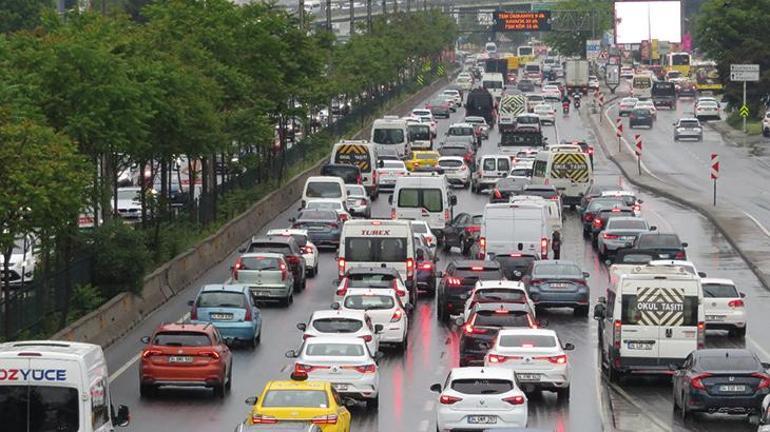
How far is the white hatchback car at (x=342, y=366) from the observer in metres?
35.4

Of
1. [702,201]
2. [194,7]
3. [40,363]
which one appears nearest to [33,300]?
[40,363]

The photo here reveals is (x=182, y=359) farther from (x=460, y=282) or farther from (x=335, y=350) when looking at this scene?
(x=460, y=282)

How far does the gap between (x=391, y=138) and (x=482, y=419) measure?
218 ft

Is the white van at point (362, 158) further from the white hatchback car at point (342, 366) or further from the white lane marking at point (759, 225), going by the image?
the white hatchback car at point (342, 366)

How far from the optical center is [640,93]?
176625 mm

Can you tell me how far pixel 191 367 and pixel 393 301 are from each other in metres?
8.41

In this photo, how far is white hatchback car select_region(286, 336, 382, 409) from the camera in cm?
3541

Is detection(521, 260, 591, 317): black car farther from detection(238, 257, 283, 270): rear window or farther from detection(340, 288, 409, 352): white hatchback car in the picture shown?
detection(238, 257, 283, 270): rear window

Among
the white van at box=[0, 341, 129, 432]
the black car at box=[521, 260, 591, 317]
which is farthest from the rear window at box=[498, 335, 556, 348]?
the white van at box=[0, 341, 129, 432]

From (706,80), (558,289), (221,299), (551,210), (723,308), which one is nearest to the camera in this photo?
(221,299)

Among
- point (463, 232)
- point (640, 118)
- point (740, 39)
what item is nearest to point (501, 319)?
→ point (463, 232)

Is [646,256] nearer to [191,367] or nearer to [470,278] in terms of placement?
[470,278]

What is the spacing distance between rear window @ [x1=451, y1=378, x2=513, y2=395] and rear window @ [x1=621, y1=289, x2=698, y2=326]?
7.47 metres

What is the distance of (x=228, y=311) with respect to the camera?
43.7m
